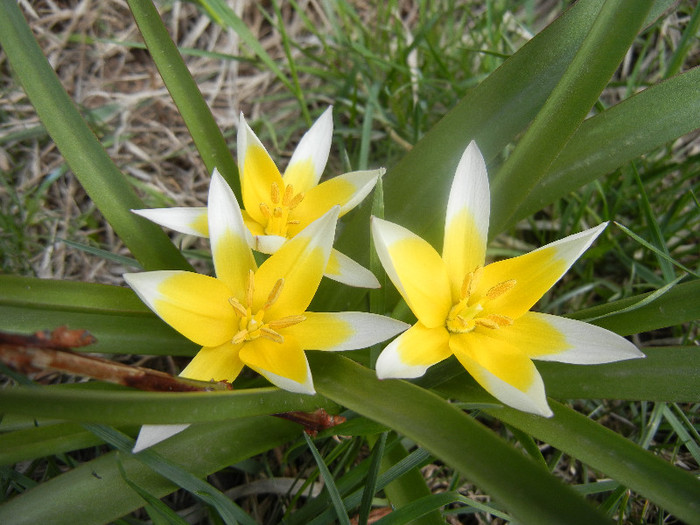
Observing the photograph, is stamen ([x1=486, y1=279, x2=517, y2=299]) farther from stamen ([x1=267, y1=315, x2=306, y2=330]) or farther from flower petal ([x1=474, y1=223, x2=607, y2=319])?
stamen ([x1=267, y1=315, x2=306, y2=330])

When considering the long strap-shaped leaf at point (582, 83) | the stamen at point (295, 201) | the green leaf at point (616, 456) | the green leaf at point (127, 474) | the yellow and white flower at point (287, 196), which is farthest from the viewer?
the stamen at point (295, 201)

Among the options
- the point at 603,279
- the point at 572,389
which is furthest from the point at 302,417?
the point at 603,279

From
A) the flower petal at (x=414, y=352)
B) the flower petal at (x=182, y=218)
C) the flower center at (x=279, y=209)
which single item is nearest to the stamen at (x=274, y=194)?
the flower center at (x=279, y=209)

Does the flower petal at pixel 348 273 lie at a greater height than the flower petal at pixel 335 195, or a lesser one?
lesser

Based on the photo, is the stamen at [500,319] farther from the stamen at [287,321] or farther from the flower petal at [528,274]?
the stamen at [287,321]

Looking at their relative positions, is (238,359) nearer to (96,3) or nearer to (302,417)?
(302,417)

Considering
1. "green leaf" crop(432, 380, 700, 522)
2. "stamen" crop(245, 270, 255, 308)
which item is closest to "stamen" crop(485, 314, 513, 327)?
"green leaf" crop(432, 380, 700, 522)

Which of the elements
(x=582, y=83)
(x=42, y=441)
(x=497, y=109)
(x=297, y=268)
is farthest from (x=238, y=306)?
(x=582, y=83)
